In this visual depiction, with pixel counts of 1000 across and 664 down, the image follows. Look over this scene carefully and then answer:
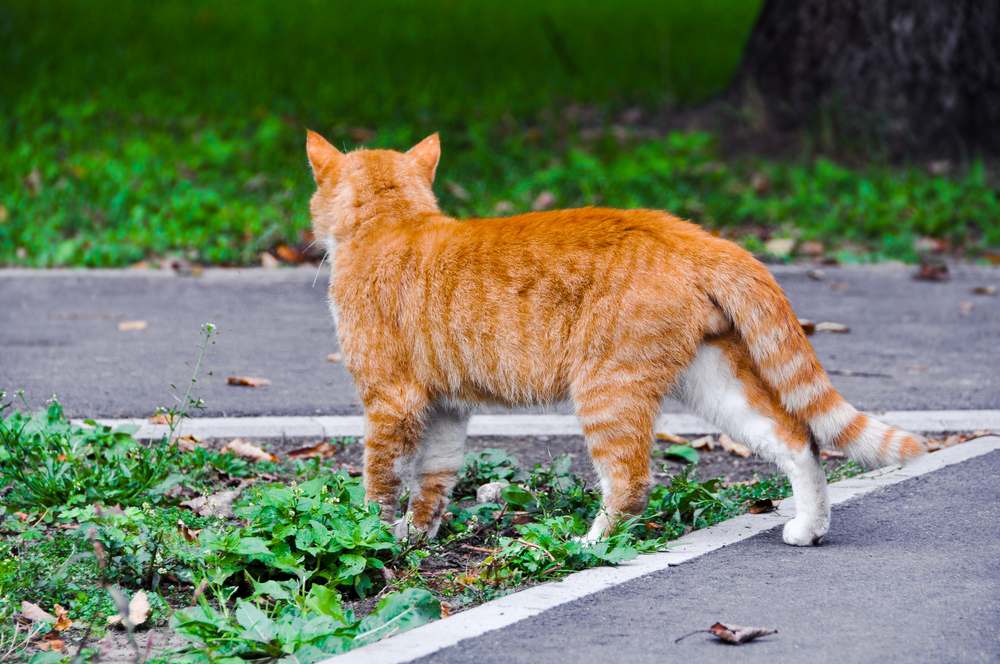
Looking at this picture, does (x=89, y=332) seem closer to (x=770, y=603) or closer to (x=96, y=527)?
(x=96, y=527)

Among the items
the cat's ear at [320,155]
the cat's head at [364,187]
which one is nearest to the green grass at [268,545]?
the cat's head at [364,187]

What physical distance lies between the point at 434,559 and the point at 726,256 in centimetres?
136

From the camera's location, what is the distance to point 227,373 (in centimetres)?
688

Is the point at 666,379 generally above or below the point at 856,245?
above

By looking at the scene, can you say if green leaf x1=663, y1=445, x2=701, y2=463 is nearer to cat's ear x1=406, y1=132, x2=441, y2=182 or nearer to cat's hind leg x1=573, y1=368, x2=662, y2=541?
cat's hind leg x1=573, y1=368, x2=662, y2=541

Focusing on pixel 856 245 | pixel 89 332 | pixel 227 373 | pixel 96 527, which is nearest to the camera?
pixel 96 527

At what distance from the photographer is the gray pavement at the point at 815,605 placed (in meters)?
3.56

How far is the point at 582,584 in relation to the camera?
159 inches

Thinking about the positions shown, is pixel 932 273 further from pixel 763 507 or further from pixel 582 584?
pixel 582 584

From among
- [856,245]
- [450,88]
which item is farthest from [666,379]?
[450,88]

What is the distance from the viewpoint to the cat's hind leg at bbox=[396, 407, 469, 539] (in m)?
4.78

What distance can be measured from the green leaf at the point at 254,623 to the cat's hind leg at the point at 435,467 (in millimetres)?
1032

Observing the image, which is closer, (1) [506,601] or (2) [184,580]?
(1) [506,601]

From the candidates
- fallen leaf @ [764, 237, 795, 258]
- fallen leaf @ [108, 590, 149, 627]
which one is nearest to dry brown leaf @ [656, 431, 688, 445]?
fallen leaf @ [108, 590, 149, 627]
